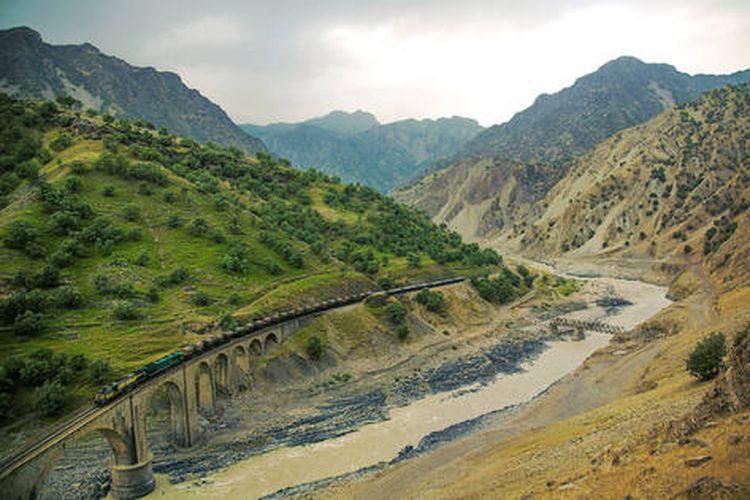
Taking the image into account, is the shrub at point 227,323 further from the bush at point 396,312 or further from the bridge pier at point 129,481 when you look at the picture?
the bush at point 396,312

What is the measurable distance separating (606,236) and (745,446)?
174m

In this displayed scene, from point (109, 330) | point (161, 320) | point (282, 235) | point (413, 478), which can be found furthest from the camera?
point (282, 235)

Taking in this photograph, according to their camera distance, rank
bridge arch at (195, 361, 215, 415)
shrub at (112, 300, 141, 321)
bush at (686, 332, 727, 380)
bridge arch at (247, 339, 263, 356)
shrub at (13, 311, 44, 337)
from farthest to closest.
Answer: bridge arch at (247, 339, 263, 356)
shrub at (112, 300, 141, 321)
bridge arch at (195, 361, 215, 415)
shrub at (13, 311, 44, 337)
bush at (686, 332, 727, 380)

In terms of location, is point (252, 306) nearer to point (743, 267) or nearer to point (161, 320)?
point (161, 320)

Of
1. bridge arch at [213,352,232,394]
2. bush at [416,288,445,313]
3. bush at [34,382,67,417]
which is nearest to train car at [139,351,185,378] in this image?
bush at [34,382,67,417]

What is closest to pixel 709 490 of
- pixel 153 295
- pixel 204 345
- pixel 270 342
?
pixel 204 345

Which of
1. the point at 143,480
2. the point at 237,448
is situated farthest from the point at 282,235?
the point at 143,480

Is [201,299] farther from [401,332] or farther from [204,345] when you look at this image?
[401,332]

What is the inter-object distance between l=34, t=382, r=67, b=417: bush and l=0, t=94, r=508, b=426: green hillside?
59.4 inches

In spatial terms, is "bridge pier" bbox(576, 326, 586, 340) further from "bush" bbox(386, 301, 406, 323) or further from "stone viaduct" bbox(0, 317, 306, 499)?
"stone viaduct" bbox(0, 317, 306, 499)

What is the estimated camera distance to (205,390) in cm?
5738

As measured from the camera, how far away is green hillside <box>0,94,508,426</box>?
54594 millimetres

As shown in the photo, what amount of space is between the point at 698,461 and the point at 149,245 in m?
74.2

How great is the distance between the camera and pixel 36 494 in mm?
33750
